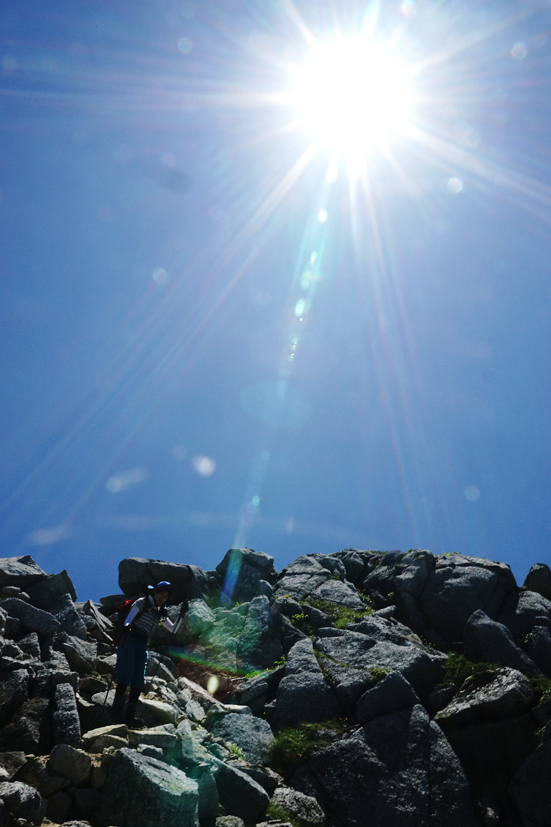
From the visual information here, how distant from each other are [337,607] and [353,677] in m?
7.75

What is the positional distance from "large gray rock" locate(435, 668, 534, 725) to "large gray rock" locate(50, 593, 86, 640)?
13997 mm

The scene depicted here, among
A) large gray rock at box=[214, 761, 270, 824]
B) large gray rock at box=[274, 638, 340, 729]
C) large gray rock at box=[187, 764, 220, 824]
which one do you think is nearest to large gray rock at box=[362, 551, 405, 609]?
large gray rock at box=[274, 638, 340, 729]

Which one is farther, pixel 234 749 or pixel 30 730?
pixel 234 749

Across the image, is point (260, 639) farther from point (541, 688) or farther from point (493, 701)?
point (541, 688)

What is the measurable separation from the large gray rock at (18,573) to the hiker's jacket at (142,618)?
8.55 meters

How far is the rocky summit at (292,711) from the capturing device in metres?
10.4

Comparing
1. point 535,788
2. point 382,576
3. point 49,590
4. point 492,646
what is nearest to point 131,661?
point 49,590

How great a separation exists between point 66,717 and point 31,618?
570 cm

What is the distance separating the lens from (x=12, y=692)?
12047 mm

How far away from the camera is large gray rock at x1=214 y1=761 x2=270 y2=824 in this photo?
1264 cm

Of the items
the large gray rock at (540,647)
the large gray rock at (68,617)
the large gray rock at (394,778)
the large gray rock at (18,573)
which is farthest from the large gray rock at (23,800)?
the large gray rock at (540,647)

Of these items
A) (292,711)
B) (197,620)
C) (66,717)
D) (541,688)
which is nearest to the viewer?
(66,717)

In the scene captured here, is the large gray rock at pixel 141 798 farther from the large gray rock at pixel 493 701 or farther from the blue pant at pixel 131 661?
the large gray rock at pixel 493 701

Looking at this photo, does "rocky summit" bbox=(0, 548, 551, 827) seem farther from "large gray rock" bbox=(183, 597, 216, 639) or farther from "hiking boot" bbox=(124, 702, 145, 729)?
"hiking boot" bbox=(124, 702, 145, 729)
